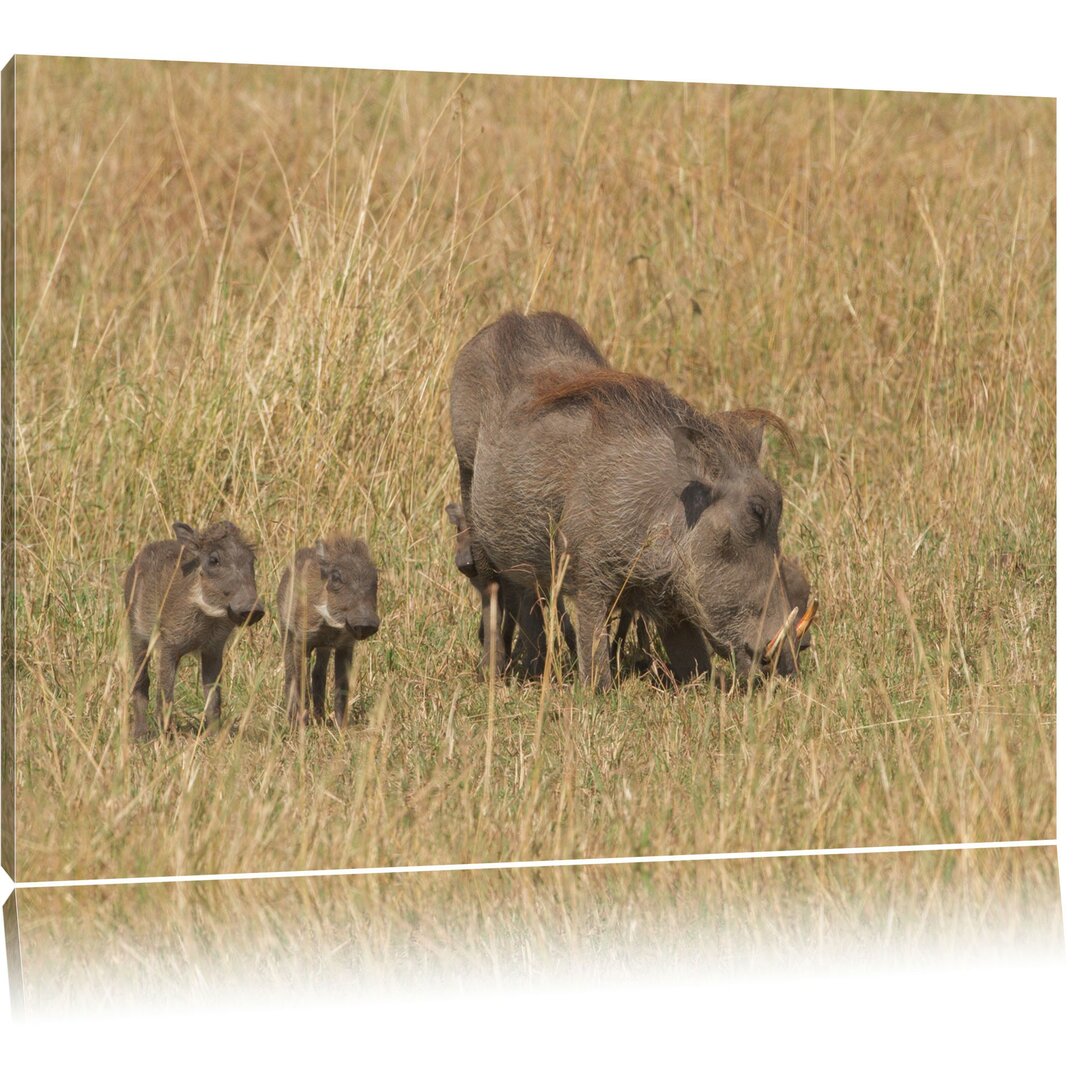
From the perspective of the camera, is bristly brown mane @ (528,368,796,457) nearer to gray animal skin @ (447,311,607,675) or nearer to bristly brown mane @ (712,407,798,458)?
bristly brown mane @ (712,407,798,458)

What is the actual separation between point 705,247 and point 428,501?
1.65 meters

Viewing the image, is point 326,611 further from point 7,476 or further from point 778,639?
point 778,639

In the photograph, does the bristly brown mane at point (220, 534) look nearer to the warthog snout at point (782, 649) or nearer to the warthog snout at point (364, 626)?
the warthog snout at point (364, 626)

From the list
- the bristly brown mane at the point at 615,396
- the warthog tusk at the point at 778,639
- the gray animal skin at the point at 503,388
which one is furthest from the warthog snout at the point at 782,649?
the gray animal skin at the point at 503,388

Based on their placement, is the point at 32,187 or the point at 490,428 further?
the point at 32,187

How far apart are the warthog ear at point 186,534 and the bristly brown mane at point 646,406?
51.9 inches

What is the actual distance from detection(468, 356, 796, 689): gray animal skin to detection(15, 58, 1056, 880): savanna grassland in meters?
0.29

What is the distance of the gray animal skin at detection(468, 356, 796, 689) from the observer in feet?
21.6

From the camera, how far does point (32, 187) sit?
29.5 ft

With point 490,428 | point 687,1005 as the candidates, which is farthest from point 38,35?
point 687,1005

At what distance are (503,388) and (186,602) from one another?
5.02 ft

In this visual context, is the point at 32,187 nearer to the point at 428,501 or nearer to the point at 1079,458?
the point at 428,501

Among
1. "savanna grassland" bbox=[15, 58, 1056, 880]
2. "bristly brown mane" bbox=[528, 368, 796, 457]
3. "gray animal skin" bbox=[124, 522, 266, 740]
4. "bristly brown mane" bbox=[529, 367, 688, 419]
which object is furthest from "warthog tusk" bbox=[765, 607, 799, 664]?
"gray animal skin" bbox=[124, 522, 266, 740]

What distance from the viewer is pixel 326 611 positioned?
6.34 m
